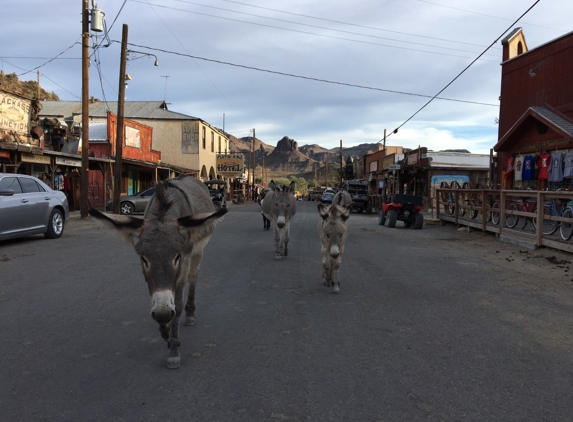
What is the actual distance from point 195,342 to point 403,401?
7.16 ft

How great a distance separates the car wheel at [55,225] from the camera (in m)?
11.9

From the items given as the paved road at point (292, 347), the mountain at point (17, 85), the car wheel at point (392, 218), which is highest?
the mountain at point (17, 85)

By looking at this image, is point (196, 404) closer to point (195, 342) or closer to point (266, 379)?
point (266, 379)

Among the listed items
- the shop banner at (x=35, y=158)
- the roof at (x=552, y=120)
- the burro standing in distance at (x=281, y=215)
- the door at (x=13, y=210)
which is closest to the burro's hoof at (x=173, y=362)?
the burro standing in distance at (x=281, y=215)

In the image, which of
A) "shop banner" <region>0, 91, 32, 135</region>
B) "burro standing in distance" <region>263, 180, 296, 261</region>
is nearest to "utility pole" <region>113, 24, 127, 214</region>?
"shop banner" <region>0, 91, 32, 135</region>

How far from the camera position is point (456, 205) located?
708 inches

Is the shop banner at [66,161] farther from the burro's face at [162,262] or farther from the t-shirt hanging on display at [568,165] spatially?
the t-shirt hanging on display at [568,165]

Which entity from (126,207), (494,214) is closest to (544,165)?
(494,214)

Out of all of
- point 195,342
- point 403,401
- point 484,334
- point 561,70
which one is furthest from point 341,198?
point 561,70

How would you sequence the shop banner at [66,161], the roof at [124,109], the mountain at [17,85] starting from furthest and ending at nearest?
the roof at [124,109] < the mountain at [17,85] < the shop banner at [66,161]

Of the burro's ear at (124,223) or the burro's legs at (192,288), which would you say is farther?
the burro's legs at (192,288)

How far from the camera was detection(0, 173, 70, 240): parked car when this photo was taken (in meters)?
10.1

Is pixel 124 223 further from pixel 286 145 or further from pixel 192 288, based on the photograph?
pixel 286 145

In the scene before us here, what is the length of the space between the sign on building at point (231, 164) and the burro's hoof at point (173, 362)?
44.2 m
